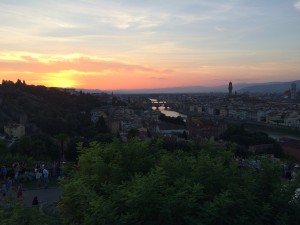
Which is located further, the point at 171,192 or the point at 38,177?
the point at 38,177

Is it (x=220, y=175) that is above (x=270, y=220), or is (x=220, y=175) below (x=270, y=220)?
above

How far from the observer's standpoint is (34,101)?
4266 centimetres

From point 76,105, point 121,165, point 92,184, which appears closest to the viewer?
point 92,184

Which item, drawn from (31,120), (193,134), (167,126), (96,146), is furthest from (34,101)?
(96,146)

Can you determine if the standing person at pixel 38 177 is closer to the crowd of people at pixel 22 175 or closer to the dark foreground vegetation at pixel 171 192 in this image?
the crowd of people at pixel 22 175

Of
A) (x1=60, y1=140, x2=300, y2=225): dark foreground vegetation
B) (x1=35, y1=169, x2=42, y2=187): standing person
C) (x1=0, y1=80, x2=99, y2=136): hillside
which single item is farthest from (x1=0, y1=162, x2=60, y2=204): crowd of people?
(x1=0, y1=80, x2=99, y2=136): hillside

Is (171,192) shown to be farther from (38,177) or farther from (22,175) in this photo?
(22,175)

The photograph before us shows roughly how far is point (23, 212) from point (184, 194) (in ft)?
4.88

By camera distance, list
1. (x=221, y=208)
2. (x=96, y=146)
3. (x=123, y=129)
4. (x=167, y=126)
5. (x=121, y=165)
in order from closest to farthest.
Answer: (x=221, y=208) → (x=121, y=165) → (x=96, y=146) → (x=123, y=129) → (x=167, y=126)

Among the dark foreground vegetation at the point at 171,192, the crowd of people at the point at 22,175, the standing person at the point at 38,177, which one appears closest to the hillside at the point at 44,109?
the crowd of people at the point at 22,175

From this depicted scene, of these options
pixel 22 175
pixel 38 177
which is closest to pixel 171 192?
pixel 38 177

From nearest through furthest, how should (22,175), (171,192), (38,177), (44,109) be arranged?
(171,192) < (38,177) < (22,175) < (44,109)

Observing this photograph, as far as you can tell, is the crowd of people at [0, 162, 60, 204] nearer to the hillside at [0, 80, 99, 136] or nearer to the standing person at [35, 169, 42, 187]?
the standing person at [35, 169, 42, 187]

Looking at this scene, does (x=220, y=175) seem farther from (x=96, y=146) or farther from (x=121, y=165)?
(x=96, y=146)
